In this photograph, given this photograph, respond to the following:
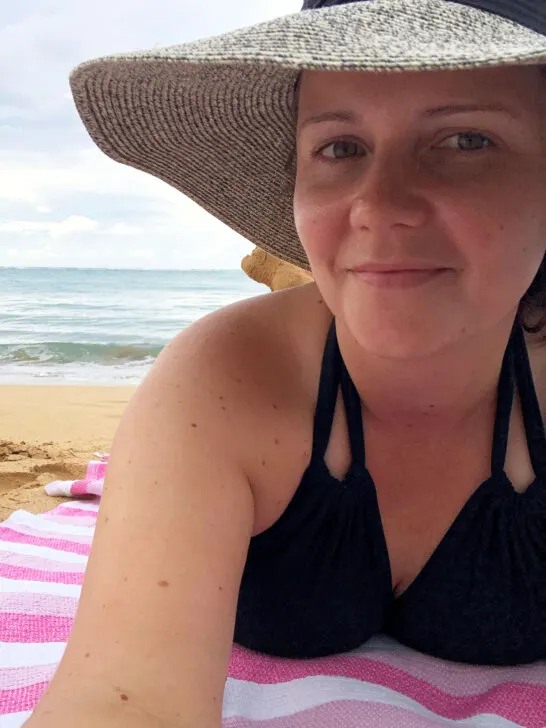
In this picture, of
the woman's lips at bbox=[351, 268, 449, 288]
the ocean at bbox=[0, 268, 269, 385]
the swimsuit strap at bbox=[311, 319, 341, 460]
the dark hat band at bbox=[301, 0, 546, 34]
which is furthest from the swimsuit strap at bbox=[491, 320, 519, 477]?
the ocean at bbox=[0, 268, 269, 385]

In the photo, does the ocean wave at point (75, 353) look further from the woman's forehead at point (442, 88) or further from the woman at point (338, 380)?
the woman's forehead at point (442, 88)

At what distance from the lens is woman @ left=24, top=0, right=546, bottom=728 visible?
0.80 m

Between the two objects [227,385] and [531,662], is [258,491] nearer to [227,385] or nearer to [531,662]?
[227,385]

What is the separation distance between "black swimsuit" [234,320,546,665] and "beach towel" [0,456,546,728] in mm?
82

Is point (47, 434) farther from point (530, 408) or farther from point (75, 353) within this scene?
point (75, 353)

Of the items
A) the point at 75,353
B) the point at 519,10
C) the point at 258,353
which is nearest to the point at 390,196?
the point at 519,10

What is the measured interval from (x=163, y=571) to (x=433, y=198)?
53cm

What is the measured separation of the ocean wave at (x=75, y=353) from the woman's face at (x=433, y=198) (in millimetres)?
6756

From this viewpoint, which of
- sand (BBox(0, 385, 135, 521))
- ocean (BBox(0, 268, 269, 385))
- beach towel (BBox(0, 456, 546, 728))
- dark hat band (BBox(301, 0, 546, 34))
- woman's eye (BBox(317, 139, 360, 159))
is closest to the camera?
dark hat band (BBox(301, 0, 546, 34))

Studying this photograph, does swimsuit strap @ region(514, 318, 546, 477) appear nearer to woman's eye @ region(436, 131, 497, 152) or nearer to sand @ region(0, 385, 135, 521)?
woman's eye @ region(436, 131, 497, 152)

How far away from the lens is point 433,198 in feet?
2.72

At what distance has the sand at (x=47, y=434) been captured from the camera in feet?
9.02

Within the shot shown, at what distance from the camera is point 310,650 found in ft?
4.15

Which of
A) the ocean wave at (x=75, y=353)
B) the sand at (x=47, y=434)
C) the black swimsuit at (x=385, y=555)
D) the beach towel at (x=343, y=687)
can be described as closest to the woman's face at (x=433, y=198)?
the black swimsuit at (x=385, y=555)
